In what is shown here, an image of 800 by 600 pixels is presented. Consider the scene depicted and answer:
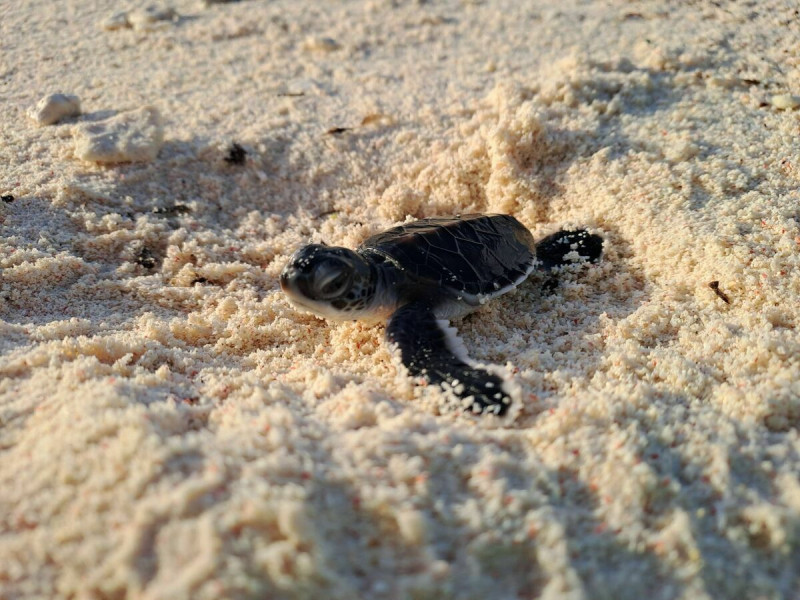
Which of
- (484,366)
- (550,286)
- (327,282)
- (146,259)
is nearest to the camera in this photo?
(484,366)

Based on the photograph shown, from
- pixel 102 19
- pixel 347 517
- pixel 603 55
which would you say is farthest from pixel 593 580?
pixel 102 19

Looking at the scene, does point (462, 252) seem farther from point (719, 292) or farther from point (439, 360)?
point (719, 292)

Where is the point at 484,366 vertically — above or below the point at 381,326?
A: above

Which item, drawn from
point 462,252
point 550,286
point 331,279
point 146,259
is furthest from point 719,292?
point 146,259

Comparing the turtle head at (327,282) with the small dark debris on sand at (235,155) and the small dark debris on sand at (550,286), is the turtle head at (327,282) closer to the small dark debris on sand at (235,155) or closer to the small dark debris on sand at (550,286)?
the small dark debris on sand at (550,286)

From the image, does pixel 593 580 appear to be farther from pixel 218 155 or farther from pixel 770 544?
pixel 218 155

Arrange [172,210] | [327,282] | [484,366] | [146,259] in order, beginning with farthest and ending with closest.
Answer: [172,210]
[146,259]
[327,282]
[484,366]

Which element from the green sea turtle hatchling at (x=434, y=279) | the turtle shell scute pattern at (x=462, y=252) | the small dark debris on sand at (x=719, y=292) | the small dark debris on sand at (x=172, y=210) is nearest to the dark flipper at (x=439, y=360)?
the green sea turtle hatchling at (x=434, y=279)

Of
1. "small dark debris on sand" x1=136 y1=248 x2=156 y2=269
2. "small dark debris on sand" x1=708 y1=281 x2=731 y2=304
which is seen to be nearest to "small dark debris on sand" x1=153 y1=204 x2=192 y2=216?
"small dark debris on sand" x1=136 y1=248 x2=156 y2=269
